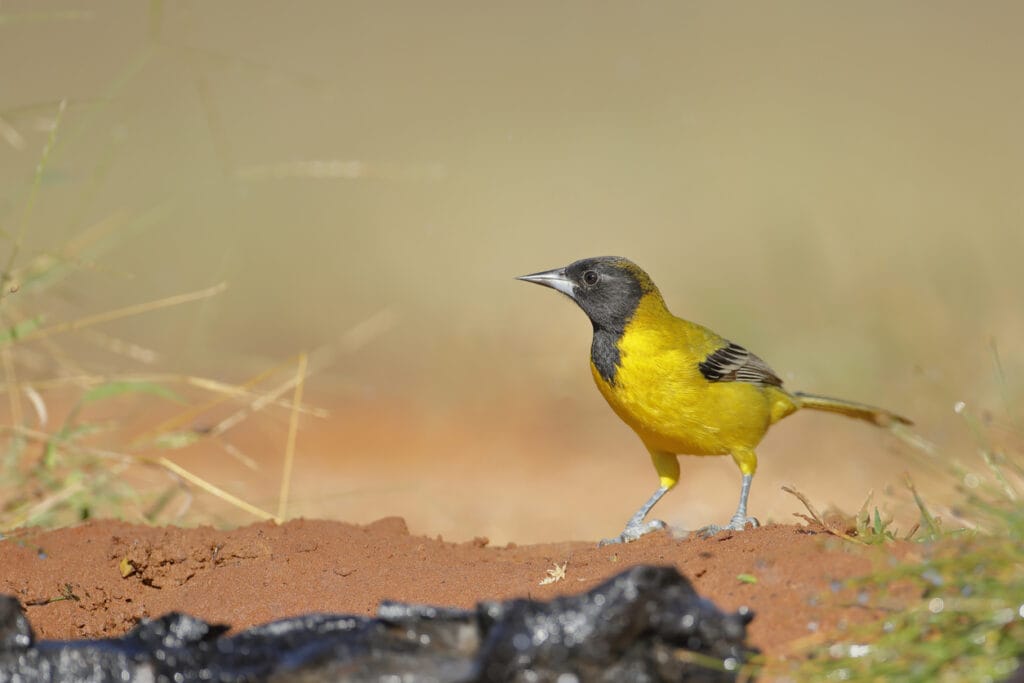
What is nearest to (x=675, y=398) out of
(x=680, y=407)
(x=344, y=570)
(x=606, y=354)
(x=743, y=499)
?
(x=680, y=407)

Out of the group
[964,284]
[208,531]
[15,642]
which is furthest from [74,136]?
[964,284]

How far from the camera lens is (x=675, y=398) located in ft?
17.0

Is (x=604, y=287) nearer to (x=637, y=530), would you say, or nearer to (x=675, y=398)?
(x=675, y=398)

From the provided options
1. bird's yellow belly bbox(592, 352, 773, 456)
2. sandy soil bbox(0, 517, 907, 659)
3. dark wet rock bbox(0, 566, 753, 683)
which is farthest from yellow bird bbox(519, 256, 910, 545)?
dark wet rock bbox(0, 566, 753, 683)

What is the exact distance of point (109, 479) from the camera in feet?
19.2

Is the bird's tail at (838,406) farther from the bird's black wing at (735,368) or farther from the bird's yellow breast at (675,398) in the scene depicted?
the bird's yellow breast at (675,398)

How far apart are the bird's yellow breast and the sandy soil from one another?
0.62 m

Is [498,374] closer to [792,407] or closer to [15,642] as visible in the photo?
[792,407]

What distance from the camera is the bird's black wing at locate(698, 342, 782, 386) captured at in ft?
18.0

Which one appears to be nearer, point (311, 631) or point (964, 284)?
point (311, 631)

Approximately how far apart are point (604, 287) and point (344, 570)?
80.1 inches

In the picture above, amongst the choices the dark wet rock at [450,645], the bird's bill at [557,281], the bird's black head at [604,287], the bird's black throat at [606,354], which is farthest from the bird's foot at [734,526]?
the dark wet rock at [450,645]

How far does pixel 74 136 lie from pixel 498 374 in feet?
27.2

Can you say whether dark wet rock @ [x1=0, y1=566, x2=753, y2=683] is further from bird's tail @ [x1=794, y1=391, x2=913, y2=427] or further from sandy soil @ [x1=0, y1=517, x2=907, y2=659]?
bird's tail @ [x1=794, y1=391, x2=913, y2=427]
